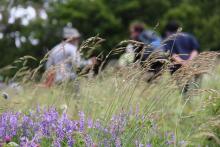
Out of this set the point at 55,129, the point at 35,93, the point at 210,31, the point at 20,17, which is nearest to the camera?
the point at 55,129

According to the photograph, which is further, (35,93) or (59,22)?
(59,22)

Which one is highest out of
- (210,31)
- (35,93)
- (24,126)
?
(24,126)

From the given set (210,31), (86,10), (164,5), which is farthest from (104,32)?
(210,31)

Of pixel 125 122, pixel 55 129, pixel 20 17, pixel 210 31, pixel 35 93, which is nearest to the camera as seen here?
pixel 55 129

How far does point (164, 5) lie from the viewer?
29.4 meters

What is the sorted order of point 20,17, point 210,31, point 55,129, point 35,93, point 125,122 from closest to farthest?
point 55,129 → point 125,122 → point 35,93 → point 210,31 → point 20,17

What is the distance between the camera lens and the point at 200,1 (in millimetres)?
30297

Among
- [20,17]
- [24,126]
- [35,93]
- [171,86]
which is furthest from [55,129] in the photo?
[20,17]

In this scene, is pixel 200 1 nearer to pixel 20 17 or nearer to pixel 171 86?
pixel 20 17

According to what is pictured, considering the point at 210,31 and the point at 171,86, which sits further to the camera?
the point at 210,31

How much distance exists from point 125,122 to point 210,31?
24614 mm

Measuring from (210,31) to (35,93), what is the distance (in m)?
22.9

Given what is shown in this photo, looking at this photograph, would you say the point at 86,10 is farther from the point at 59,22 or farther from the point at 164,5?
the point at 164,5

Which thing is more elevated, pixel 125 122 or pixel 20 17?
pixel 125 122
